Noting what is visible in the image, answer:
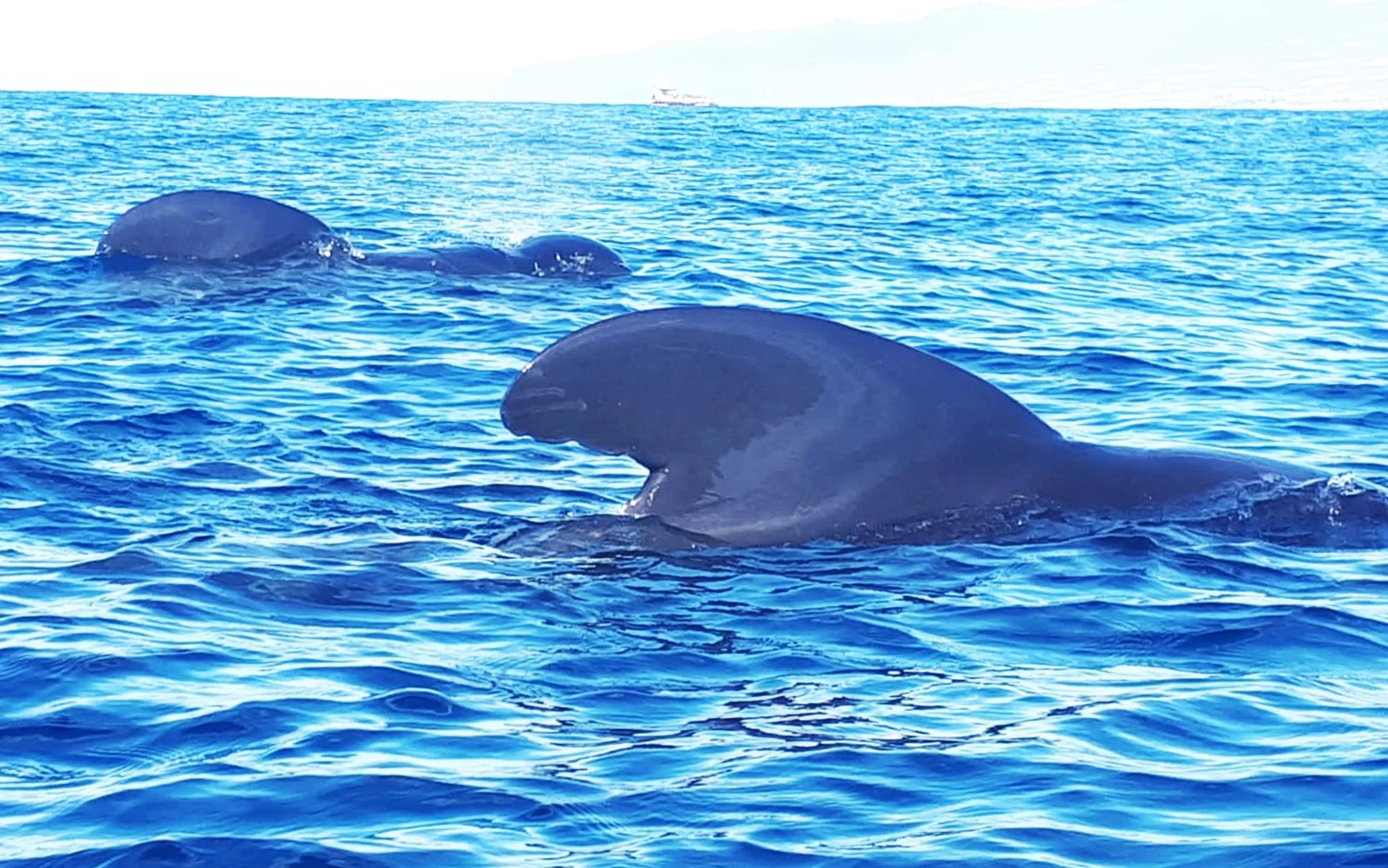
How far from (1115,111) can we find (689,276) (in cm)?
7237

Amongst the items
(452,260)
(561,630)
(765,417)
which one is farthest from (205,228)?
(561,630)

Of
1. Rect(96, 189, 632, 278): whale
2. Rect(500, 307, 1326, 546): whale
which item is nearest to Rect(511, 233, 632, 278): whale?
Rect(96, 189, 632, 278): whale

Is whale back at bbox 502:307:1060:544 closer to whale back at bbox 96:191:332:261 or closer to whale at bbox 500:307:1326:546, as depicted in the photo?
whale at bbox 500:307:1326:546

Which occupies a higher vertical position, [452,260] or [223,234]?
[223,234]

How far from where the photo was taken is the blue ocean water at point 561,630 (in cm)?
625

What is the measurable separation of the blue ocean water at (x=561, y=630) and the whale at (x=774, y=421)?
26 cm

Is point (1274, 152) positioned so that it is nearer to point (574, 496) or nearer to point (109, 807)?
point (574, 496)

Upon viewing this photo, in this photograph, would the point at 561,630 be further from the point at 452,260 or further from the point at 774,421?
→ the point at 452,260

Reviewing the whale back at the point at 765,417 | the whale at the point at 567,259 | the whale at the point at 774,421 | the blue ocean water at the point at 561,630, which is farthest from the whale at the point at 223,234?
the whale back at the point at 765,417

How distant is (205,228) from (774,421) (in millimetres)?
11739

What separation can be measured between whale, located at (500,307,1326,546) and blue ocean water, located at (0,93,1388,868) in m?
0.26

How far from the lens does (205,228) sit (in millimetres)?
19031

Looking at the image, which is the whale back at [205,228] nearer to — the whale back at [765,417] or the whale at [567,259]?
the whale at [567,259]

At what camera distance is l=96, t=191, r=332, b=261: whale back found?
18953 mm
